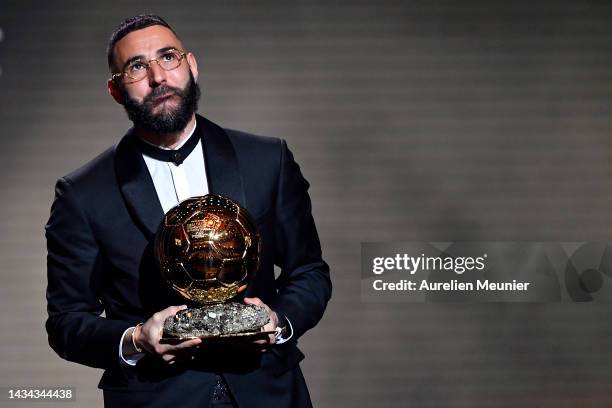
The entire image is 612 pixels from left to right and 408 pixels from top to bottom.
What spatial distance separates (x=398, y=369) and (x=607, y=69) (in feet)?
4.94

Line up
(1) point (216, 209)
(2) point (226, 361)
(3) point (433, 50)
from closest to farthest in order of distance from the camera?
1. (1) point (216, 209)
2. (2) point (226, 361)
3. (3) point (433, 50)

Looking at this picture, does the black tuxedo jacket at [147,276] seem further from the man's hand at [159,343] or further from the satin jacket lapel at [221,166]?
the man's hand at [159,343]

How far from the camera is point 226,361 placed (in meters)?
2.00

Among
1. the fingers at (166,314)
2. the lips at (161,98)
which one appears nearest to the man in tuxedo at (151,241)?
the lips at (161,98)

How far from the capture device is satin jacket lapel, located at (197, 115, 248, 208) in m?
2.03

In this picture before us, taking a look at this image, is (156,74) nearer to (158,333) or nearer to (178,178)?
(178,178)

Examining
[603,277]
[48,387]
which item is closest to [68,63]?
[48,387]

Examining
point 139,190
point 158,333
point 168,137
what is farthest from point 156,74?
point 158,333

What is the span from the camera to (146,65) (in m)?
2.00

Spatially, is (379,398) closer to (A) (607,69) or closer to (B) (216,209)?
(A) (607,69)

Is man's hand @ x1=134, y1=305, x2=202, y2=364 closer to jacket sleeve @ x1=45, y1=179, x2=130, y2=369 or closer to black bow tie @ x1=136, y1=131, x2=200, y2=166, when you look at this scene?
jacket sleeve @ x1=45, y1=179, x2=130, y2=369

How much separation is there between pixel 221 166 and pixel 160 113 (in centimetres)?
18

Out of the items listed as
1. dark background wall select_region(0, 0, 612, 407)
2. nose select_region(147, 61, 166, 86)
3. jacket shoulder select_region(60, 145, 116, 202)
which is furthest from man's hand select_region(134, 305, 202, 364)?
dark background wall select_region(0, 0, 612, 407)

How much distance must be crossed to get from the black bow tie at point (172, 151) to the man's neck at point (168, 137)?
0.5 inches
